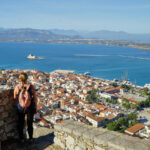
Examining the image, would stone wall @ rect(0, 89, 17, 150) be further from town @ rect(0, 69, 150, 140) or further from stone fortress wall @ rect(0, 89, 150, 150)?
town @ rect(0, 69, 150, 140)

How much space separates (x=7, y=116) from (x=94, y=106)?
18.9 m

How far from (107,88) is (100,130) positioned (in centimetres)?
2911

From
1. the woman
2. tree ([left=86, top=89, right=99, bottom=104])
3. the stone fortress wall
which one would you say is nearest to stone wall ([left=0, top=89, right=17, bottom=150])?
the stone fortress wall

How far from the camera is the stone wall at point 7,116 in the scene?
2.73m

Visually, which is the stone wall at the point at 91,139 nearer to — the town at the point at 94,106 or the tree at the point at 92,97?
the town at the point at 94,106

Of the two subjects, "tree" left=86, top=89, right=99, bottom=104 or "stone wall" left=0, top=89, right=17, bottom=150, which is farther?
"tree" left=86, top=89, right=99, bottom=104

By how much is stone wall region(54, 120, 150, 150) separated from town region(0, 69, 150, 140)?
6462 millimetres

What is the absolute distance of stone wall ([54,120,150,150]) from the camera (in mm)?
2089

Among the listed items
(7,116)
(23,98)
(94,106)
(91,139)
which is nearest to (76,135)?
(91,139)

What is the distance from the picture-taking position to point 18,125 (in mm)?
2881

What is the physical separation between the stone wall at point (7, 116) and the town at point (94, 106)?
6178mm

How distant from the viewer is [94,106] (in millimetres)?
21203

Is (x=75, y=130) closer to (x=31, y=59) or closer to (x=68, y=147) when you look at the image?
(x=68, y=147)

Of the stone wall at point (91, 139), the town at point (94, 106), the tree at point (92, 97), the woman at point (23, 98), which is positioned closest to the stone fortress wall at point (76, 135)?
the stone wall at point (91, 139)
